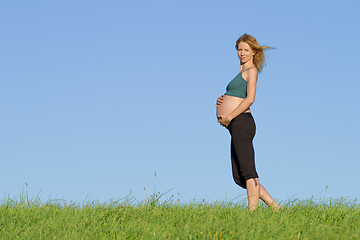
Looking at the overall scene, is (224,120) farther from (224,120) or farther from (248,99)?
(248,99)

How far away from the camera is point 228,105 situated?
6.70m

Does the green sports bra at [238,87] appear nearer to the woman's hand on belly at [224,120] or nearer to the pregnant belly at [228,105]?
the pregnant belly at [228,105]

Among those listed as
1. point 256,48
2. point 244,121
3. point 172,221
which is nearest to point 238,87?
point 244,121

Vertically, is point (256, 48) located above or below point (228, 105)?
above

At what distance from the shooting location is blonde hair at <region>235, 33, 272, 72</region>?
6.96 metres

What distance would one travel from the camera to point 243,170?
21.6 ft

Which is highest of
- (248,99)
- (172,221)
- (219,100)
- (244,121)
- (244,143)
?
(219,100)

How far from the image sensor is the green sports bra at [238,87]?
21.9 ft

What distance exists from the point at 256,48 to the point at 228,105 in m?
1.06

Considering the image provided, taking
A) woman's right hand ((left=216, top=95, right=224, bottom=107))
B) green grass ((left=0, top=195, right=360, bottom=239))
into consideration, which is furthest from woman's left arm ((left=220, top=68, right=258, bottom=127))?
green grass ((left=0, top=195, right=360, bottom=239))

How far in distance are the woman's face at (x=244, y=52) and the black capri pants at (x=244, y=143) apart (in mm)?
917

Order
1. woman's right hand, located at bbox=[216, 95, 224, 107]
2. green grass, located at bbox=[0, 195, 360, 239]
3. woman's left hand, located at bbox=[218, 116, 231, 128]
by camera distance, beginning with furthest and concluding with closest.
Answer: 1. woman's right hand, located at bbox=[216, 95, 224, 107]
2. woman's left hand, located at bbox=[218, 116, 231, 128]
3. green grass, located at bbox=[0, 195, 360, 239]

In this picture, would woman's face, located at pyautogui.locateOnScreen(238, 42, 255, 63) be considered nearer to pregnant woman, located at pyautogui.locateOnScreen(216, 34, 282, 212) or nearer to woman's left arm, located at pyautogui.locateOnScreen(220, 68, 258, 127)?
pregnant woman, located at pyautogui.locateOnScreen(216, 34, 282, 212)

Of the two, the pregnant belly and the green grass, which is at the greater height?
the pregnant belly
